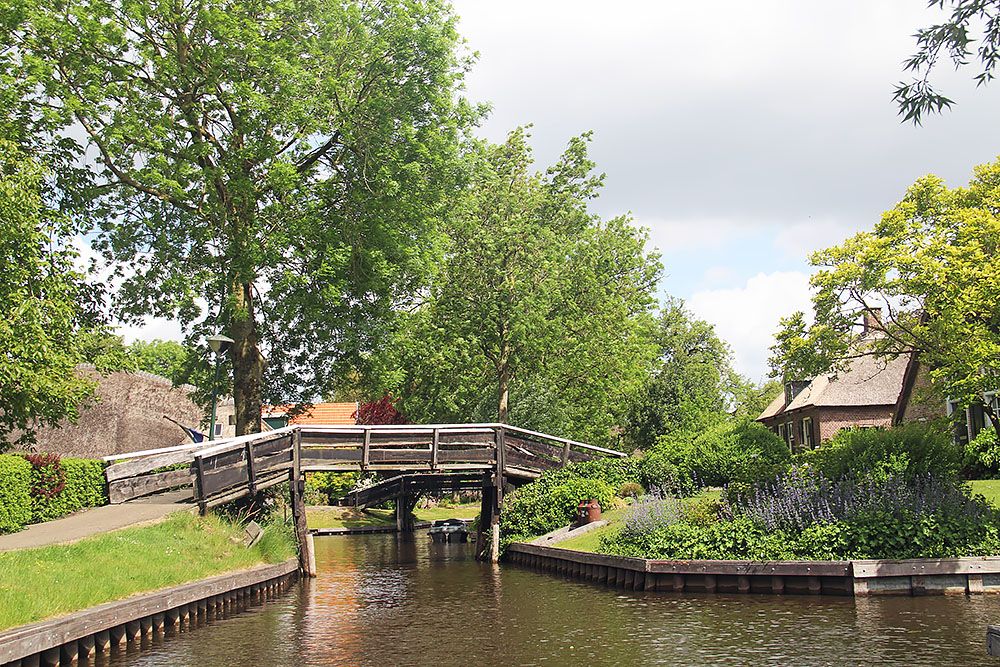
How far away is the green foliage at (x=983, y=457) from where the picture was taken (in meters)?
31.0

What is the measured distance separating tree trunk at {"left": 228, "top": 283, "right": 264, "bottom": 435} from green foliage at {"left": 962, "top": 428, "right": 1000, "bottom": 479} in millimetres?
23424

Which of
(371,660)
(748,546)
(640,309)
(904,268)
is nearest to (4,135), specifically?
(371,660)

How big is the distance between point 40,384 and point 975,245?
25.2m

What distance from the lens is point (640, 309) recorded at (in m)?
49.2

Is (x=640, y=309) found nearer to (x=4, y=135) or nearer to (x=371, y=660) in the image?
(x=4, y=135)

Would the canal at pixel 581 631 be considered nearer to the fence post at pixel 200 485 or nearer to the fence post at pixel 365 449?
the fence post at pixel 200 485

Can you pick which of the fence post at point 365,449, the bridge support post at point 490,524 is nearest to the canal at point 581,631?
the fence post at point 365,449

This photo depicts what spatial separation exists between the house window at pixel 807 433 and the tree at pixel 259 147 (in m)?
32.1

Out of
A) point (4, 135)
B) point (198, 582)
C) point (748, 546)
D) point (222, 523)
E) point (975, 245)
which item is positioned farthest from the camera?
point (975, 245)

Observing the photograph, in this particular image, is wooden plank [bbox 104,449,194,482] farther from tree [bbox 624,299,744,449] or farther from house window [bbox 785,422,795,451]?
house window [bbox 785,422,795,451]

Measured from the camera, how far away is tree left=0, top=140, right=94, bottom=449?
776 inches

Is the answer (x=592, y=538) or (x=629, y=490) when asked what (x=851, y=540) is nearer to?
(x=592, y=538)

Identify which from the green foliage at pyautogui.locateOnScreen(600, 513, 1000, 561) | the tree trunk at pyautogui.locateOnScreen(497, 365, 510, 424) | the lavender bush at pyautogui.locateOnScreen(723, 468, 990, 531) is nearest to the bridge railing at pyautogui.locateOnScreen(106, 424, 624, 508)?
the tree trunk at pyautogui.locateOnScreen(497, 365, 510, 424)

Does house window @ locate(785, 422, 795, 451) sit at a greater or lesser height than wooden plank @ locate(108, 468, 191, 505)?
greater
